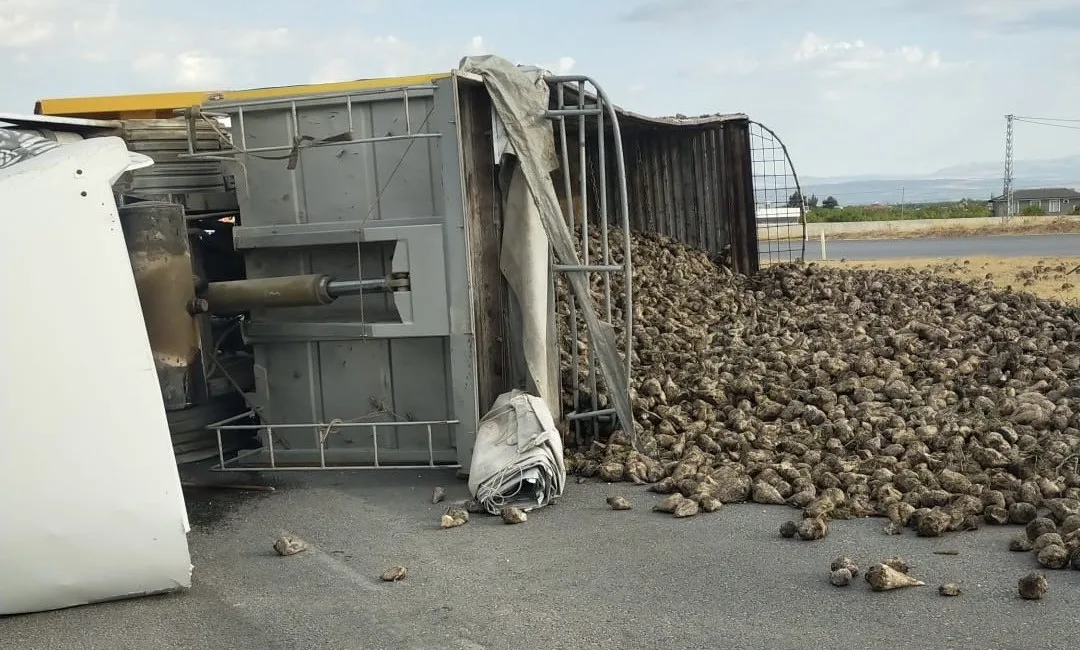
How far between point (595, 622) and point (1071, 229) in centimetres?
2632

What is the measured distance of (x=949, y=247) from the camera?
23.6m

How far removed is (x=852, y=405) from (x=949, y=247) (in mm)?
18225

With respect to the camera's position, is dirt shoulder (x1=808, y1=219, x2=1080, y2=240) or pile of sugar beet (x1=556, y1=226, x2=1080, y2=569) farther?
dirt shoulder (x1=808, y1=219, x2=1080, y2=240)

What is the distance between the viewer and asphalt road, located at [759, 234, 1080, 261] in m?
20.4

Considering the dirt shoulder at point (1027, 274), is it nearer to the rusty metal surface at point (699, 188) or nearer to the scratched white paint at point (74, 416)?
the rusty metal surface at point (699, 188)

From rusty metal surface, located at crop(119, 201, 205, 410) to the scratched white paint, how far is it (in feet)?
5.61

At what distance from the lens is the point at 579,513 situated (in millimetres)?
5664

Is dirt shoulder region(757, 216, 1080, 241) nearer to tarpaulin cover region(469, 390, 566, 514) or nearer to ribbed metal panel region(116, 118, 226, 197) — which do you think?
ribbed metal panel region(116, 118, 226, 197)

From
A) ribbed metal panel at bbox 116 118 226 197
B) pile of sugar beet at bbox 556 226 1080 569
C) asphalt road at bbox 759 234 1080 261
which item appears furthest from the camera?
asphalt road at bbox 759 234 1080 261

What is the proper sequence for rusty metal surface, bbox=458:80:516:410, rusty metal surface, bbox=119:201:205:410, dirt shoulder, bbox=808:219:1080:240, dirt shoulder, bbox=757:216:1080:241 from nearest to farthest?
rusty metal surface, bbox=119:201:205:410 < rusty metal surface, bbox=458:80:516:410 < dirt shoulder, bbox=808:219:1080:240 < dirt shoulder, bbox=757:216:1080:241

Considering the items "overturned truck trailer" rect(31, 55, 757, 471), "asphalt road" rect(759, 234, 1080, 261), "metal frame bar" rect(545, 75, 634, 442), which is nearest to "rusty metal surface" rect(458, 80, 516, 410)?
"overturned truck trailer" rect(31, 55, 757, 471)

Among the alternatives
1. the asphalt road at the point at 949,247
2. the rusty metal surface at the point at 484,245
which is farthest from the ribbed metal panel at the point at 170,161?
the asphalt road at the point at 949,247

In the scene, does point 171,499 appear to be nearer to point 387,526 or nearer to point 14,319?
point 14,319

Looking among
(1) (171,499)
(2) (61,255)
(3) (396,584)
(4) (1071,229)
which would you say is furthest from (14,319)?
(4) (1071,229)
